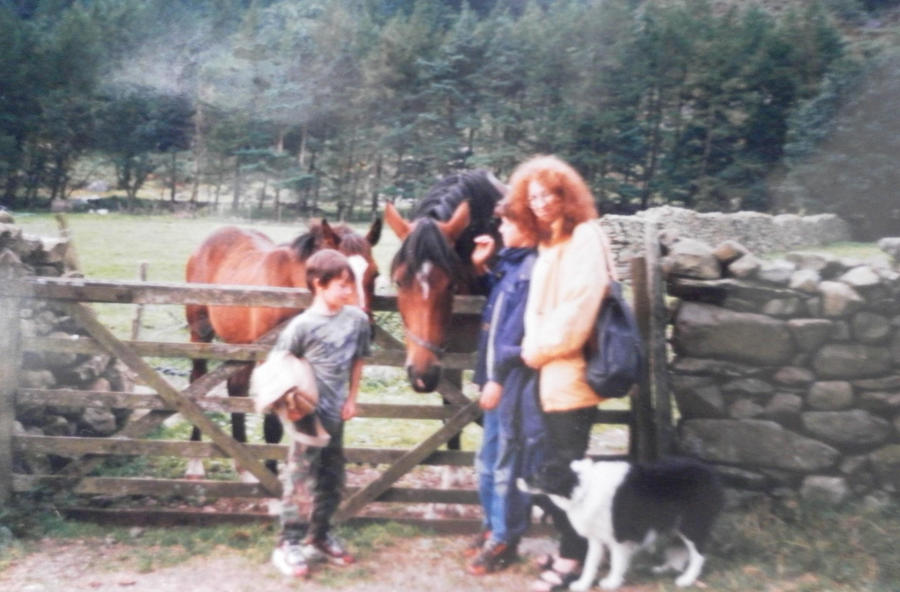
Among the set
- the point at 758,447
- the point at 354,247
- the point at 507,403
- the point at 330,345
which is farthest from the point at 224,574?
the point at 758,447

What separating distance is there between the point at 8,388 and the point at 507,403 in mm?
2752

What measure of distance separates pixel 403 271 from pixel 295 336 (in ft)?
1.88

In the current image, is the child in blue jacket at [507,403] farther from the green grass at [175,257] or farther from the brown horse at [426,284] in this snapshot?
the green grass at [175,257]

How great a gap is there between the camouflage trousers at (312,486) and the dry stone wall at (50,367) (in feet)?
6.07

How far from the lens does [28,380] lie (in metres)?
4.18

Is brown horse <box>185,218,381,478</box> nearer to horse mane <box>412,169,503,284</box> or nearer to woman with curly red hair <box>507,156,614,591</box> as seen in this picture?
horse mane <box>412,169,503,284</box>

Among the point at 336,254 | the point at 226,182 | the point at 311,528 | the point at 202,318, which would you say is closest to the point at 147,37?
the point at 226,182

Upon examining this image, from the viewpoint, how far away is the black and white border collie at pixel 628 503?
283 cm

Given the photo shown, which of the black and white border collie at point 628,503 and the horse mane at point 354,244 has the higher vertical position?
the horse mane at point 354,244

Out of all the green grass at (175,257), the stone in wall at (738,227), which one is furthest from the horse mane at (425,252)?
the stone in wall at (738,227)

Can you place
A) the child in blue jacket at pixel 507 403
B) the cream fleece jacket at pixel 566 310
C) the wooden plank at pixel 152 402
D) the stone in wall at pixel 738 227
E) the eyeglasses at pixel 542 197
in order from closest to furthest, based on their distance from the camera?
the cream fleece jacket at pixel 566 310, the eyeglasses at pixel 542 197, the child in blue jacket at pixel 507 403, the wooden plank at pixel 152 402, the stone in wall at pixel 738 227

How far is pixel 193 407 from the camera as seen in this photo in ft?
11.4

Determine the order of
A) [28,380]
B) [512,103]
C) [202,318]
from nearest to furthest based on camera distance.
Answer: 1. [28,380]
2. [202,318]
3. [512,103]

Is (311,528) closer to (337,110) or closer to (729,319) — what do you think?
(729,319)
